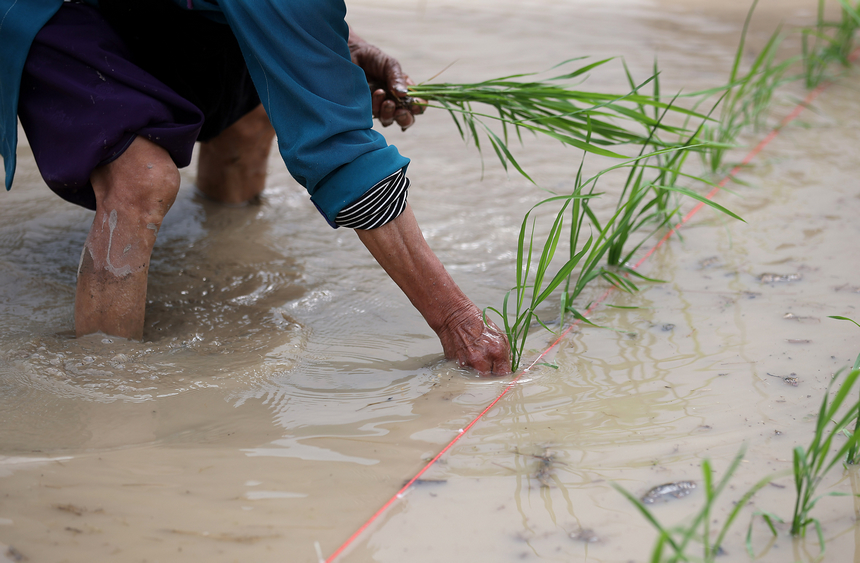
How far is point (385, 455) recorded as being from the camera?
1.19 metres

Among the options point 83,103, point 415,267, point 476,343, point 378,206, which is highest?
point 83,103

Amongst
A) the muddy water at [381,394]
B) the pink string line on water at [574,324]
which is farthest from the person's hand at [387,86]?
the pink string line on water at [574,324]

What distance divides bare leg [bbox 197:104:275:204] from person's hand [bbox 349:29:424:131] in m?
0.45

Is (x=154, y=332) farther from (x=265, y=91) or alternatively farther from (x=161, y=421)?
(x=265, y=91)

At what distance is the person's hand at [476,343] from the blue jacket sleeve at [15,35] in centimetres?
104

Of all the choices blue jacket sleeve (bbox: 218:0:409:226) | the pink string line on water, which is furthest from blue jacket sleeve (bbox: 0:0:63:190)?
the pink string line on water

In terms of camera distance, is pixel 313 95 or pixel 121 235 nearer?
pixel 313 95

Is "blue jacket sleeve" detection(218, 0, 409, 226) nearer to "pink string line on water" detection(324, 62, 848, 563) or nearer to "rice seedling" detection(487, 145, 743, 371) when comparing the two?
"rice seedling" detection(487, 145, 743, 371)

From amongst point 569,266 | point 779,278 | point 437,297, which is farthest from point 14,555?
point 779,278

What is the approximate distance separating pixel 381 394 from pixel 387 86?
91 cm

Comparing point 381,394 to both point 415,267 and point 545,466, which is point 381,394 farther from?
point 545,466

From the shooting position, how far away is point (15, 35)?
1438 mm

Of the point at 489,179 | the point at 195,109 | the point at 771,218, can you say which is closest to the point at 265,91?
the point at 195,109

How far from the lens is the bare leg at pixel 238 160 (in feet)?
7.28
